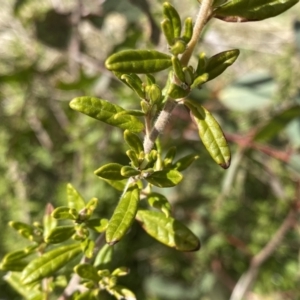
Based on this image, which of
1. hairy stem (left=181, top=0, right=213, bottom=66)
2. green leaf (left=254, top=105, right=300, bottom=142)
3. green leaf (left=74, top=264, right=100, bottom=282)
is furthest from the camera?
green leaf (left=254, top=105, right=300, bottom=142)

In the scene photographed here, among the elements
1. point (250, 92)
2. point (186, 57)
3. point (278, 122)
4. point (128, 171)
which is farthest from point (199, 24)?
point (250, 92)

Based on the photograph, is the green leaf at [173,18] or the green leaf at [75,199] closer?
the green leaf at [173,18]

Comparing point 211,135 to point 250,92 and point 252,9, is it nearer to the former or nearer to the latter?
point 252,9

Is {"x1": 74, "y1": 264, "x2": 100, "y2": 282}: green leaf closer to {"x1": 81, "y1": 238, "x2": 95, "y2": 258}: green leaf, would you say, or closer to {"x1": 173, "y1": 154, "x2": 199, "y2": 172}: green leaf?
{"x1": 81, "y1": 238, "x2": 95, "y2": 258}: green leaf

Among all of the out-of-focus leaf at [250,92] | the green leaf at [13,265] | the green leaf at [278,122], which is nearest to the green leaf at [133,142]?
the green leaf at [13,265]

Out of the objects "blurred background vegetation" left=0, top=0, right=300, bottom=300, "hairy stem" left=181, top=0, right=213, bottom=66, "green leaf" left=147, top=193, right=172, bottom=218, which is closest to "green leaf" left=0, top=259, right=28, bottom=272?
"green leaf" left=147, top=193, right=172, bottom=218

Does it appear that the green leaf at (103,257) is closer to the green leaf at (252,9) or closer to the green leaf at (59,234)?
the green leaf at (59,234)

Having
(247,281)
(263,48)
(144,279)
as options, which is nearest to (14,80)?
(144,279)
